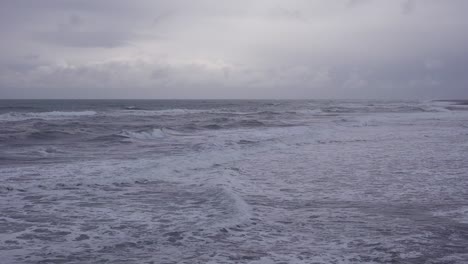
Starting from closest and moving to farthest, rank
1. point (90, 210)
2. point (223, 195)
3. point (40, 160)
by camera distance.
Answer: point (90, 210) < point (223, 195) < point (40, 160)

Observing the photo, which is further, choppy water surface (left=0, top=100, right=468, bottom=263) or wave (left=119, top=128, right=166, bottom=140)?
wave (left=119, top=128, right=166, bottom=140)

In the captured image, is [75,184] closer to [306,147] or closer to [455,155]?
[306,147]

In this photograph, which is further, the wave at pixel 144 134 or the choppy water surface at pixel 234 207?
the wave at pixel 144 134

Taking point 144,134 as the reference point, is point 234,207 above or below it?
below

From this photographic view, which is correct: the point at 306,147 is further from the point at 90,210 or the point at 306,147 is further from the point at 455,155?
the point at 90,210

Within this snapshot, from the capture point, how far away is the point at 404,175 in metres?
10.7

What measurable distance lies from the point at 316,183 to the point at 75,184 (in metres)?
5.37

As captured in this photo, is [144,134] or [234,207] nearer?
[234,207]

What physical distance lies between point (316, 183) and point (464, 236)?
4100 millimetres

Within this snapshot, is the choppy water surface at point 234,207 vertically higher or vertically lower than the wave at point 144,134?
lower

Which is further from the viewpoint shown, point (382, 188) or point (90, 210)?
point (382, 188)

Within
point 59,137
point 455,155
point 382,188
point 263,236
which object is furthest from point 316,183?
point 59,137

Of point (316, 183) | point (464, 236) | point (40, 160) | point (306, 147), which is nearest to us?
point (464, 236)

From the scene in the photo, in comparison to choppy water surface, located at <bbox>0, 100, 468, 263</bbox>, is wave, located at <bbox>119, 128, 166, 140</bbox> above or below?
above
